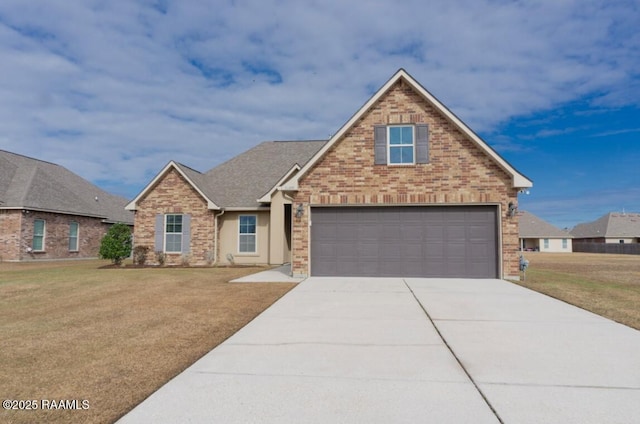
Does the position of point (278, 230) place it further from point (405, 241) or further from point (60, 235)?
point (60, 235)

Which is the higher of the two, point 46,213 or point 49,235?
point 46,213

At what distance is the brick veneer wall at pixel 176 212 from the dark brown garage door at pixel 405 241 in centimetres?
684

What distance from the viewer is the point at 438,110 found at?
12898 mm

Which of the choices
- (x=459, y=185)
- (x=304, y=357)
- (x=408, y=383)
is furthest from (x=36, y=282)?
(x=459, y=185)

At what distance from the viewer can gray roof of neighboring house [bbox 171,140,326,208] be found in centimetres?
1863

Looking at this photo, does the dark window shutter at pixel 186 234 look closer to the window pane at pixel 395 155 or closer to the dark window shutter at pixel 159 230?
the dark window shutter at pixel 159 230

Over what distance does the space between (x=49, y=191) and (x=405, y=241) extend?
2325cm

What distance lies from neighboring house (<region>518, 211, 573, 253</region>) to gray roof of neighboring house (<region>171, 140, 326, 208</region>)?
46.7m

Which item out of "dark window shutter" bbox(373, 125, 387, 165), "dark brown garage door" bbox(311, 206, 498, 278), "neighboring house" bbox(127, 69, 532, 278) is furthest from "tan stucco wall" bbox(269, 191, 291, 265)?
"dark window shutter" bbox(373, 125, 387, 165)

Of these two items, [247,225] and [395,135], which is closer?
[395,135]

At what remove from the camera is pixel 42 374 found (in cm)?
421

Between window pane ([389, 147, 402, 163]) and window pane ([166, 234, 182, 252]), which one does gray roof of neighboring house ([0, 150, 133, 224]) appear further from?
window pane ([389, 147, 402, 163])

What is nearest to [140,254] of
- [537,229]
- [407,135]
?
[407,135]

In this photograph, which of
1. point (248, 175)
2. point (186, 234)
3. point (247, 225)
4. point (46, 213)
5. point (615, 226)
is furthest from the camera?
point (615, 226)
